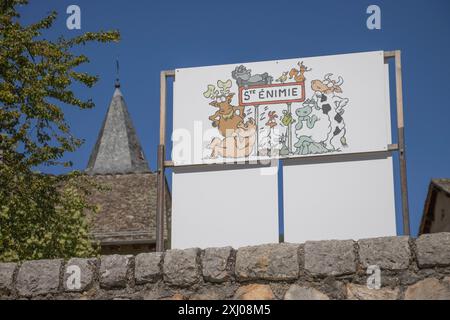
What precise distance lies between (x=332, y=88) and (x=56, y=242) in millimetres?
9731

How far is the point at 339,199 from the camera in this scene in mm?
7258

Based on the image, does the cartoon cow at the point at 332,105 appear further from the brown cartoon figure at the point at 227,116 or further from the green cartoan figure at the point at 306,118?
the brown cartoon figure at the point at 227,116

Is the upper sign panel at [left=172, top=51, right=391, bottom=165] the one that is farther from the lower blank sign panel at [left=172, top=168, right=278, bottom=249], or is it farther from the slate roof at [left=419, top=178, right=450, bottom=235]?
the slate roof at [left=419, top=178, right=450, bottom=235]

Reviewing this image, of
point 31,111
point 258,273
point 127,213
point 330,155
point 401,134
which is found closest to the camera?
point 258,273

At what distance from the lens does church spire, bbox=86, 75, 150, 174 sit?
3647 centimetres

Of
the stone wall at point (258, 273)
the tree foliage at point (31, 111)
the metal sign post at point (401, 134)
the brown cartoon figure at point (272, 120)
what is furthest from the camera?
the tree foliage at point (31, 111)

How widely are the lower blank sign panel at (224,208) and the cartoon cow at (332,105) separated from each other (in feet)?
2.09

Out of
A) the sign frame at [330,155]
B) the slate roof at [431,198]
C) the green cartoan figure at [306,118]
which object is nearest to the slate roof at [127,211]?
the slate roof at [431,198]

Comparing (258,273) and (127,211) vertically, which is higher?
(127,211)

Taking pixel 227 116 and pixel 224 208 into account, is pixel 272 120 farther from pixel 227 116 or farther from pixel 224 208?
pixel 224 208

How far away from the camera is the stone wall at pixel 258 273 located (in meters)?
5.57

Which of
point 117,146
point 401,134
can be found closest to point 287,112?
point 401,134

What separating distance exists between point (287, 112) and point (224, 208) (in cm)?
107
